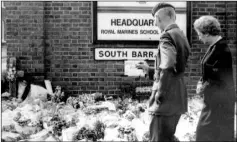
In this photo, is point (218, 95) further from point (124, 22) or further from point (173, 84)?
point (124, 22)

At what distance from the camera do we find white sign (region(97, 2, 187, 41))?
6406 mm

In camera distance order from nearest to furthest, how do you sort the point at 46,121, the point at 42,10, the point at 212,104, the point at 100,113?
1. the point at 212,104
2. the point at 46,121
3. the point at 100,113
4. the point at 42,10

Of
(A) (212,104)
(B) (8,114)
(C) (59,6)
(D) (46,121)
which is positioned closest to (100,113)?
(D) (46,121)

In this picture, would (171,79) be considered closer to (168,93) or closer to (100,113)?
(168,93)

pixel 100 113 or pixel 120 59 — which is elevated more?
pixel 120 59

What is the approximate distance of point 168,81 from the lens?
3256 mm

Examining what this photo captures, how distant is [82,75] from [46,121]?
165cm

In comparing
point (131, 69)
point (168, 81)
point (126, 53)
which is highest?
point (126, 53)

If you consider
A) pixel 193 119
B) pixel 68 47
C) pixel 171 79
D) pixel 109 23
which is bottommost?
pixel 193 119

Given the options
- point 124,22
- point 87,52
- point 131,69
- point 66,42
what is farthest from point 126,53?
point 66,42

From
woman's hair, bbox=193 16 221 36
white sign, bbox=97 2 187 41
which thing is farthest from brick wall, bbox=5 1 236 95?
woman's hair, bbox=193 16 221 36

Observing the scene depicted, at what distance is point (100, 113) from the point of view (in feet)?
18.8

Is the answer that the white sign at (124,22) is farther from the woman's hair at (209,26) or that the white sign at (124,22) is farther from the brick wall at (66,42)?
the woman's hair at (209,26)

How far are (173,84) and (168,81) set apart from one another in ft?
0.62
